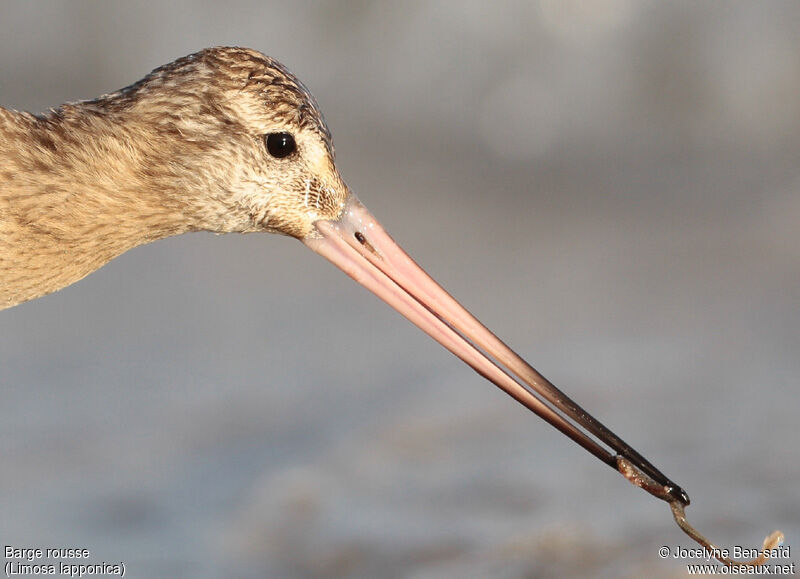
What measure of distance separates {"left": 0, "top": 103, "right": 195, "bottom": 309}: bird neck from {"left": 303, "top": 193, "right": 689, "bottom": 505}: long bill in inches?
16.4

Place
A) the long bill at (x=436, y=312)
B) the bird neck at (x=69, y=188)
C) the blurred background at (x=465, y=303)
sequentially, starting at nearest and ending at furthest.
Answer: the bird neck at (x=69, y=188) < the long bill at (x=436, y=312) < the blurred background at (x=465, y=303)

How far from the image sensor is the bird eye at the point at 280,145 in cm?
320

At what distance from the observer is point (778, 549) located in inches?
154

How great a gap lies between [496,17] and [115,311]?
355 cm

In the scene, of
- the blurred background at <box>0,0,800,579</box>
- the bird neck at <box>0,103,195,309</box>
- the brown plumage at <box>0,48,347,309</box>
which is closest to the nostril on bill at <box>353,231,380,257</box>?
the brown plumage at <box>0,48,347,309</box>

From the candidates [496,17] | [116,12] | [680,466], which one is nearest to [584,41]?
[496,17]

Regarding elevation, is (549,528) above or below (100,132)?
below

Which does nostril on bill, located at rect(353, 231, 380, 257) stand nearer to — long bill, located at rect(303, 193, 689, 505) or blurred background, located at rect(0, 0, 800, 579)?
long bill, located at rect(303, 193, 689, 505)

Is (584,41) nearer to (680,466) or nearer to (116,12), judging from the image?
(116,12)

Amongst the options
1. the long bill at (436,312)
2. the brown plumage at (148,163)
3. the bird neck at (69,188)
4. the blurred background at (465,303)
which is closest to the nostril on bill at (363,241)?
the long bill at (436,312)

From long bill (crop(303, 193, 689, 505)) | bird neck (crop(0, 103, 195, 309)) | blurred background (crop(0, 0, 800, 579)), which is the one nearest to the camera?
bird neck (crop(0, 103, 195, 309))

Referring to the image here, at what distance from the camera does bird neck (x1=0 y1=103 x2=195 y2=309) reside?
3.12 metres

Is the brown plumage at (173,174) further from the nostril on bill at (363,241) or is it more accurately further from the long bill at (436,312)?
the nostril on bill at (363,241)

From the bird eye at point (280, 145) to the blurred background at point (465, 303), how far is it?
143 cm
